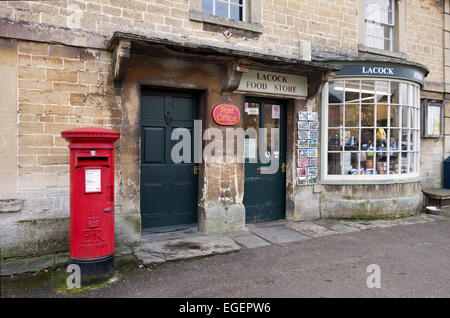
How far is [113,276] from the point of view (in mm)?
3914

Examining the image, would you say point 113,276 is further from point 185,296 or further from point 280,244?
point 280,244

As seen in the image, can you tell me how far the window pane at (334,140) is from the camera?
702 centimetres

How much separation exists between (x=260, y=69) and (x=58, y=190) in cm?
405

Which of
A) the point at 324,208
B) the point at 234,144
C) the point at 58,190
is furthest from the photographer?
the point at 324,208

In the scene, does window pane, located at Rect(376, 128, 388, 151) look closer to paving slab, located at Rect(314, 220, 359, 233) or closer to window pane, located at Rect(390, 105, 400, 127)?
window pane, located at Rect(390, 105, 400, 127)

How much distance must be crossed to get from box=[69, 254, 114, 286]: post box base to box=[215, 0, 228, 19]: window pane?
15.5 ft

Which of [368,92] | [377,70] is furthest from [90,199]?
[377,70]

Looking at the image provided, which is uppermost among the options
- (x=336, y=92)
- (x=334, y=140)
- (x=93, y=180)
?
(x=336, y=92)

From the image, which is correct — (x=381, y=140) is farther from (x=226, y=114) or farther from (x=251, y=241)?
(x=251, y=241)

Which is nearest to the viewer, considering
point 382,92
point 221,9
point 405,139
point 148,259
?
point 148,259

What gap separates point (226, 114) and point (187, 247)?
8.04 ft

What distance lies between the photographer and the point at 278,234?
19.1 feet
